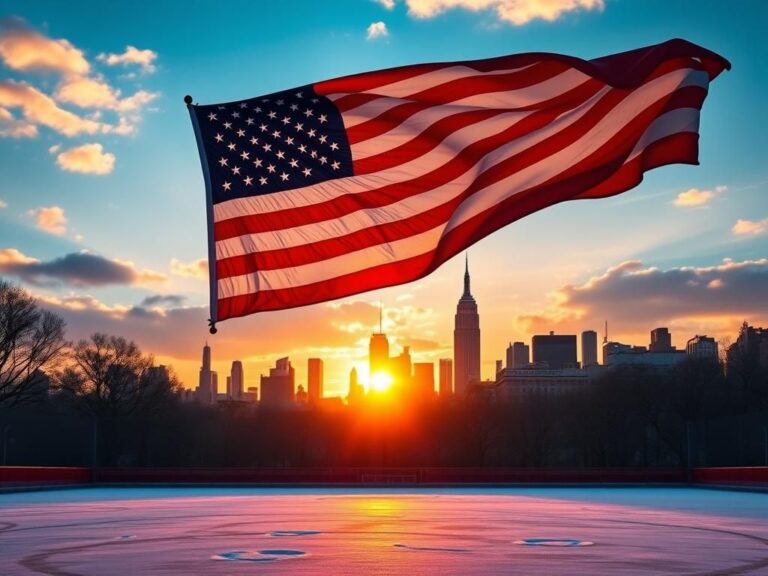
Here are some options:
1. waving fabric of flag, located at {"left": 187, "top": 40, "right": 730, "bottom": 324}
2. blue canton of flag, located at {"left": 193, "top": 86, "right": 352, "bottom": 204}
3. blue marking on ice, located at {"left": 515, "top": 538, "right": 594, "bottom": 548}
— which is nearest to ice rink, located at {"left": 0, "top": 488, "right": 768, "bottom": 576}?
blue marking on ice, located at {"left": 515, "top": 538, "right": 594, "bottom": 548}

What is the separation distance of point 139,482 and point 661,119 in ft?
193

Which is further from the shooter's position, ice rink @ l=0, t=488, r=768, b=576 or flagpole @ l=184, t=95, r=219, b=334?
ice rink @ l=0, t=488, r=768, b=576

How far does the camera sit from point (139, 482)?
223 ft

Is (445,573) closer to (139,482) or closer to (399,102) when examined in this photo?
(399,102)

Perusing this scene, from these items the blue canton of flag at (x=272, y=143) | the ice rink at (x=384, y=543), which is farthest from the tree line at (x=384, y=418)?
the blue canton of flag at (x=272, y=143)

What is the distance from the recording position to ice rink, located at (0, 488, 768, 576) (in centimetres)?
1300

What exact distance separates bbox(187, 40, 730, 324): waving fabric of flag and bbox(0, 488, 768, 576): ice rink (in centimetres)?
343

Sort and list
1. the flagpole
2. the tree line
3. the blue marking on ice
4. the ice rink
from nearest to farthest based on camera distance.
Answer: the flagpole → the ice rink → the blue marking on ice → the tree line

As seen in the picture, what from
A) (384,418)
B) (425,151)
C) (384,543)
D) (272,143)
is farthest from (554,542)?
(384,418)

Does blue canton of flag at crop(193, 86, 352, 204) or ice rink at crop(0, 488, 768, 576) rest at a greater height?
blue canton of flag at crop(193, 86, 352, 204)

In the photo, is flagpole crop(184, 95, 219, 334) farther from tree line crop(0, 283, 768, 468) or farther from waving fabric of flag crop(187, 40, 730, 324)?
tree line crop(0, 283, 768, 468)

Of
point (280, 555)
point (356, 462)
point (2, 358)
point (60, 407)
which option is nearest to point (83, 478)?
point (2, 358)

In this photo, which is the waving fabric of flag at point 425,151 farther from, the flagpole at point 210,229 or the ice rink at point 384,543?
the ice rink at point 384,543

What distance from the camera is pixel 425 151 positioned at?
45.5ft
